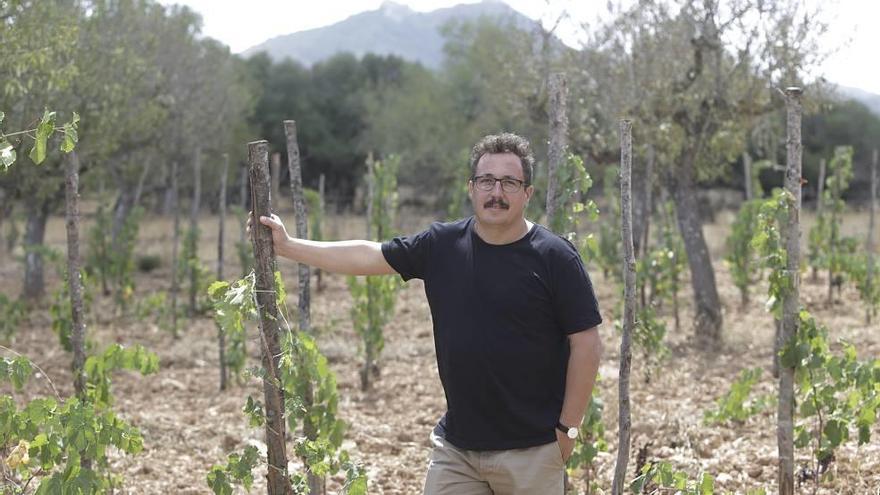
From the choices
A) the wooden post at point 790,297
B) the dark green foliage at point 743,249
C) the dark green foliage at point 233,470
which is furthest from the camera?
the dark green foliage at point 743,249

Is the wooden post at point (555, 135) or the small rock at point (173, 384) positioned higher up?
the wooden post at point (555, 135)

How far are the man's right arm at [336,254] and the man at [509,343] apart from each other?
0.47 feet

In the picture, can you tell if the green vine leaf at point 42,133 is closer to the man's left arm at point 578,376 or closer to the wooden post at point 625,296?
the man's left arm at point 578,376

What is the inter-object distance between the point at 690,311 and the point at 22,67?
8592 mm

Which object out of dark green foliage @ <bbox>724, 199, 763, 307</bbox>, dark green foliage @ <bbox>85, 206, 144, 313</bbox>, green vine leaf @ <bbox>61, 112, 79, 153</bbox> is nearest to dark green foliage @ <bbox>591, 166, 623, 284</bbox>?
dark green foliage @ <bbox>724, 199, 763, 307</bbox>

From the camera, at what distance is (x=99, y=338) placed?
1084 cm

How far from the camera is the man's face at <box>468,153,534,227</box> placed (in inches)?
116

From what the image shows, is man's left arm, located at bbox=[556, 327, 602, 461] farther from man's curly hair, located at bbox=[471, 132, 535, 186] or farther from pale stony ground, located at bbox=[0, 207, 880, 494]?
pale stony ground, located at bbox=[0, 207, 880, 494]

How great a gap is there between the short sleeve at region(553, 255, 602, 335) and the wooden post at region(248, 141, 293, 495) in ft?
3.15

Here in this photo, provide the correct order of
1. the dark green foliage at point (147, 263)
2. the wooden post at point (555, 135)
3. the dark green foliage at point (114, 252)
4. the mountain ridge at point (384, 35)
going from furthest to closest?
the mountain ridge at point (384, 35) < the dark green foliage at point (147, 263) < the dark green foliage at point (114, 252) < the wooden post at point (555, 135)

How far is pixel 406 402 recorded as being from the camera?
24.9 feet

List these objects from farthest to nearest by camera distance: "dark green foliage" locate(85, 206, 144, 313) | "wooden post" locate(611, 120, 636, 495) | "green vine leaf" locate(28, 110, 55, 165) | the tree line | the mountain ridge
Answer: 1. the mountain ridge
2. "dark green foliage" locate(85, 206, 144, 313)
3. the tree line
4. "wooden post" locate(611, 120, 636, 495)
5. "green vine leaf" locate(28, 110, 55, 165)

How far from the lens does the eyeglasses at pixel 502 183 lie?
2979 mm

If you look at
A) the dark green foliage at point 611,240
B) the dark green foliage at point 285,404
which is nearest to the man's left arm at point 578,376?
the dark green foliage at point 285,404
